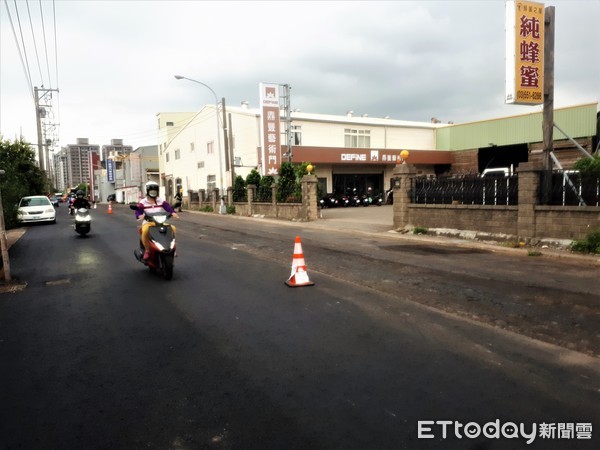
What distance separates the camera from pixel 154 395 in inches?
140

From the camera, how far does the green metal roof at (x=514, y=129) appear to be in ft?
98.6

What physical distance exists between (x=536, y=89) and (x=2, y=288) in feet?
47.3

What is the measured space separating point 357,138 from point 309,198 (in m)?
16.4

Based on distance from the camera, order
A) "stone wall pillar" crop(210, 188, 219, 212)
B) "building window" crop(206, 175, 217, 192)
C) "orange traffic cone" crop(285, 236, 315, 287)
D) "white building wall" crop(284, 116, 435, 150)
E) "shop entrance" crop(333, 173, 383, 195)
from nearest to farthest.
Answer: "orange traffic cone" crop(285, 236, 315, 287) < "white building wall" crop(284, 116, 435, 150) < "stone wall pillar" crop(210, 188, 219, 212) < "shop entrance" crop(333, 173, 383, 195) < "building window" crop(206, 175, 217, 192)

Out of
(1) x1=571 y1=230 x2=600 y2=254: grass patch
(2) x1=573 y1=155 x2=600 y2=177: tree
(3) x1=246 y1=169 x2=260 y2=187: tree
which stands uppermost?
(3) x1=246 y1=169 x2=260 y2=187: tree

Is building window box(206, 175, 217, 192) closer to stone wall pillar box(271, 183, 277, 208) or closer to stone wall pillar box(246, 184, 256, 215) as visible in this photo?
stone wall pillar box(246, 184, 256, 215)

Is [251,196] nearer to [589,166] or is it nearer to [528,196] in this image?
[528,196]

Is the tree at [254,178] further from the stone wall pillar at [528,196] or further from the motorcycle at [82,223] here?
the stone wall pillar at [528,196]

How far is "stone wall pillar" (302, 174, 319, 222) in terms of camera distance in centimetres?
2322

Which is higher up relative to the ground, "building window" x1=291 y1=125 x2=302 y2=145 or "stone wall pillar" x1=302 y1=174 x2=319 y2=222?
"building window" x1=291 y1=125 x2=302 y2=145

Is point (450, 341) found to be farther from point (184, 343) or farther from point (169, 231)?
point (169, 231)

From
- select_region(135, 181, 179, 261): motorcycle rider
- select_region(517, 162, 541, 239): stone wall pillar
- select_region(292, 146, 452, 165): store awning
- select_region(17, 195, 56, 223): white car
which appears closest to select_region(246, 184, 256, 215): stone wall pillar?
select_region(292, 146, 452, 165): store awning

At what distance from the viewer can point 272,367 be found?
405cm

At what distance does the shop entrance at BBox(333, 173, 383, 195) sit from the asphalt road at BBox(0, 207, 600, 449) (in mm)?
29519
